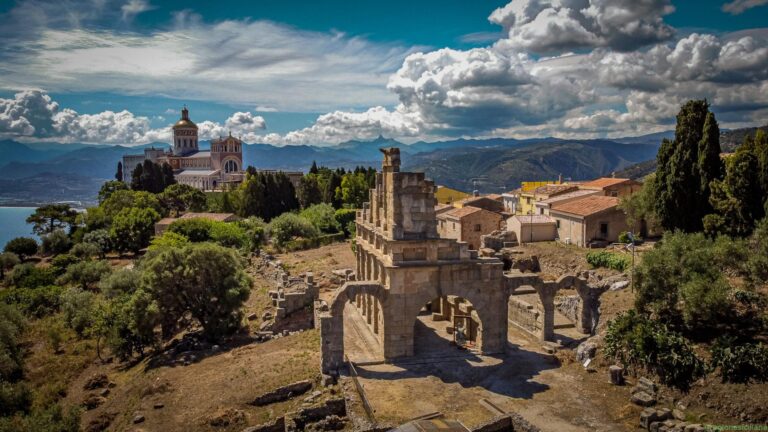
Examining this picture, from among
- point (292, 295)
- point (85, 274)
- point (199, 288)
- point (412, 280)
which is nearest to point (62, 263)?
point (85, 274)

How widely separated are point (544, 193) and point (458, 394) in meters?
46.5

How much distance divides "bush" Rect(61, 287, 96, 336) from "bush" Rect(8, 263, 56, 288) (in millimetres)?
11970

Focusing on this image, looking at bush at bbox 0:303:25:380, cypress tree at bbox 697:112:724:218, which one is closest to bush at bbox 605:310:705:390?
cypress tree at bbox 697:112:724:218

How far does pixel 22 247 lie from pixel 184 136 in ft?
269

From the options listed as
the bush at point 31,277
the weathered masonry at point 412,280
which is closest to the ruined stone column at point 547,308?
the weathered masonry at point 412,280

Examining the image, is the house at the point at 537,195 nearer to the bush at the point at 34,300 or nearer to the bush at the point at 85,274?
the bush at the point at 85,274

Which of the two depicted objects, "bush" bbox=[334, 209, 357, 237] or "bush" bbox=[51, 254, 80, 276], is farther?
"bush" bbox=[334, 209, 357, 237]

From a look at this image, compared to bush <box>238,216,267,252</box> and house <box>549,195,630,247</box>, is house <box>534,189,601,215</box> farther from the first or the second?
bush <box>238,216,267,252</box>

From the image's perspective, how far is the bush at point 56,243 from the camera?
69188mm

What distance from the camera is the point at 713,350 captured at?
69.2 ft

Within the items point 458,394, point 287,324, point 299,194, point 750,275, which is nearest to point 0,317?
point 287,324

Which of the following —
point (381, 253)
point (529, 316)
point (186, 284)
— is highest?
point (381, 253)

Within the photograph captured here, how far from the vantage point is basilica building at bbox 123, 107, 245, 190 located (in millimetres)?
124062

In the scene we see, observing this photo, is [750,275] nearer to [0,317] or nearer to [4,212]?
[0,317]
